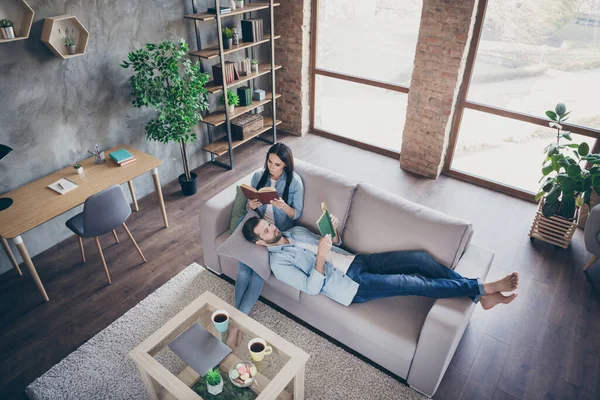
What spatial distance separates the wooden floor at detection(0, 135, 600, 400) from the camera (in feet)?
8.91

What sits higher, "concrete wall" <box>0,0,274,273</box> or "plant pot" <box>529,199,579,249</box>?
"concrete wall" <box>0,0,274,273</box>

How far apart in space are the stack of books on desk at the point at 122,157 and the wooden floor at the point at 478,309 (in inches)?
26.9

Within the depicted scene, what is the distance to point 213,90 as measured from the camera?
4371 millimetres

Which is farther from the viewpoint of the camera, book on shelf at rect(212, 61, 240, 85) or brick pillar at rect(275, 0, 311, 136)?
brick pillar at rect(275, 0, 311, 136)

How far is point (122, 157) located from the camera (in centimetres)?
367

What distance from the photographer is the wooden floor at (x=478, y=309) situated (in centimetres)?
271

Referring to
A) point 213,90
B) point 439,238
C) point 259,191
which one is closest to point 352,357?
point 439,238

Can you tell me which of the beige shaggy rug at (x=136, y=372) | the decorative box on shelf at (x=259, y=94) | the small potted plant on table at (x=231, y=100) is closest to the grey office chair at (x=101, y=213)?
the beige shaggy rug at (x=136, y=372)

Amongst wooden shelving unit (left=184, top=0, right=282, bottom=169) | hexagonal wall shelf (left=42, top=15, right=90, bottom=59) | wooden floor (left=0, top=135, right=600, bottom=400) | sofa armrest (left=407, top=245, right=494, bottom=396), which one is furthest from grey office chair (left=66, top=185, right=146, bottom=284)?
sofa armrest (left=407, top=245, right=494, bottom=396)

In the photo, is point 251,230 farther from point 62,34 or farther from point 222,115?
point 222,115

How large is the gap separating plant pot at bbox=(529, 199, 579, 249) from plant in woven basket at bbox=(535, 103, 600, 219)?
2.4 inches

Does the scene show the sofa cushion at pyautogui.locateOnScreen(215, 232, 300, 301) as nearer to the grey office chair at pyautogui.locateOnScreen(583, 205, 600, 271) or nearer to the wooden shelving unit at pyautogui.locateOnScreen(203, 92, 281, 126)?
the wooden shelving unit at pyautogui.locateOnScreen(203, 92, 281, 126)

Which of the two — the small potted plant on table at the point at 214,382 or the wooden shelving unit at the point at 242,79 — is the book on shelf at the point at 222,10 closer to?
the wooden shelving unit at the point at 242,79

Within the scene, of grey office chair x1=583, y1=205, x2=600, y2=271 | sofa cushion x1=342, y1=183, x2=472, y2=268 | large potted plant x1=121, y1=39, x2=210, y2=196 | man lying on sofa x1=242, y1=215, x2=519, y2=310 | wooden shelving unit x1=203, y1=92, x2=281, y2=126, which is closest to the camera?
man lying on sofa x1=242, y1=215, x2=519, y2=310
